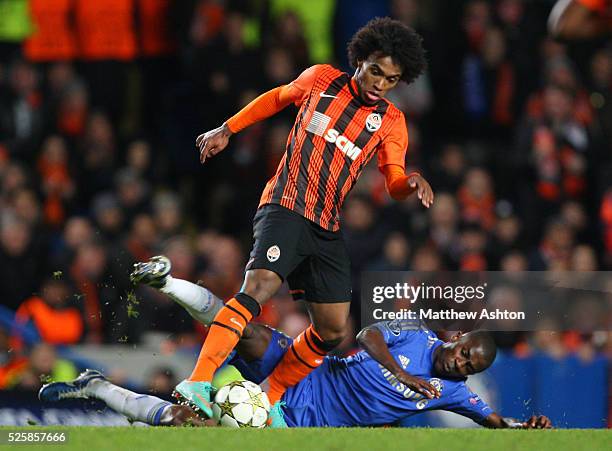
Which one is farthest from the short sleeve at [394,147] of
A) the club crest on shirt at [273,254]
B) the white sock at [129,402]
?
the white sock at [129,402]

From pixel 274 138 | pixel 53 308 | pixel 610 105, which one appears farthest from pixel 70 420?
pixel 610 105

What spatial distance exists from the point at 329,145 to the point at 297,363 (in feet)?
4.18

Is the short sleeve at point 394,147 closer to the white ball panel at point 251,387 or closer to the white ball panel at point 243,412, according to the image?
the white ball panel at point 251,387

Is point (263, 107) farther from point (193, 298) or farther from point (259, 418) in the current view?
point (259, 418)

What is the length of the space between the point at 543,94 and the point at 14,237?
464 cm

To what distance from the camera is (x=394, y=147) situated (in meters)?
6.57

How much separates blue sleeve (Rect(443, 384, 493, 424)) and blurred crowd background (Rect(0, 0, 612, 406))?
5.94ft

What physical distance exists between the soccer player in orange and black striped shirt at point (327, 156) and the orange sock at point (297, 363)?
59 millimetres

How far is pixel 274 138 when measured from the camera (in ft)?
32.9

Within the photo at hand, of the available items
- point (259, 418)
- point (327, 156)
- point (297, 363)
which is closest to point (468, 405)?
point (297, 363)

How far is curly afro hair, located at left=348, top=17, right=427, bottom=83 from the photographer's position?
6.35 meters

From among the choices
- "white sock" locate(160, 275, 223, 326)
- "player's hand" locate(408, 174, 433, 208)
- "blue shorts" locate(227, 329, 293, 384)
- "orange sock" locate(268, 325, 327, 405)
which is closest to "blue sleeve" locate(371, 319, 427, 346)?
"orange sock" locate(268, 325, 327, 405)

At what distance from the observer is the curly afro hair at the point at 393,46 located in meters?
6.35

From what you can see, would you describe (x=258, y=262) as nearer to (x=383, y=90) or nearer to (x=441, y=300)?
(x=383, y=90)
